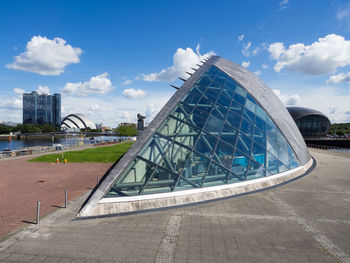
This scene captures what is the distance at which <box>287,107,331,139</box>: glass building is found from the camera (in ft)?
222

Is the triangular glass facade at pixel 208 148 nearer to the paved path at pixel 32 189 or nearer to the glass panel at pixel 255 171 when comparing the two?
the glass panel at pixel 255 171

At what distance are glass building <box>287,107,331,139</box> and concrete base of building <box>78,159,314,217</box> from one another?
223 ft

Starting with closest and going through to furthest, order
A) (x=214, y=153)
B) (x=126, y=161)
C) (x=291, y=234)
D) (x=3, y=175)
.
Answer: (x=291, y=234) < (x=126, y=161) < (x=214, y=153) < (x=3, y=175)

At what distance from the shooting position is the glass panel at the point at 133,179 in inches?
357

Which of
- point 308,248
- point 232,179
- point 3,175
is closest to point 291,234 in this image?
point 308,248

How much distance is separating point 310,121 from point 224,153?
7325 centimetres

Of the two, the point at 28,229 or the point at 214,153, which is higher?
the point at 214,153

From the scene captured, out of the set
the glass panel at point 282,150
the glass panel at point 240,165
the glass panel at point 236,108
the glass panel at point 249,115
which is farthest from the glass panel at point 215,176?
the glass panel at point 282,150

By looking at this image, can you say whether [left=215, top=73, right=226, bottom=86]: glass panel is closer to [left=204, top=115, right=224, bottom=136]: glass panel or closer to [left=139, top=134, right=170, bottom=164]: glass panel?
[left=204, top=115, right=224, bottom=136]: glass panel

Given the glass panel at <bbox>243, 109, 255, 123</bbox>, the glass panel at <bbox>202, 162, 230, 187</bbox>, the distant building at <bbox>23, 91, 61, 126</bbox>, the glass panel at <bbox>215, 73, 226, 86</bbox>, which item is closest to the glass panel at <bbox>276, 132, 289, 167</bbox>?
the glass panel at <bbox>243, 109, 255, 123</bbox>

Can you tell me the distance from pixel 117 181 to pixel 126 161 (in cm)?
100

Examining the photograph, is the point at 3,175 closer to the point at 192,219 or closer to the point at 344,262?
the point at 192,219

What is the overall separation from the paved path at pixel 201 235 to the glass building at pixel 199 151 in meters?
1.10

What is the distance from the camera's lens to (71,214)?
8.77 m
